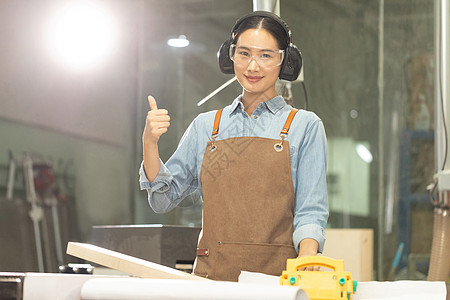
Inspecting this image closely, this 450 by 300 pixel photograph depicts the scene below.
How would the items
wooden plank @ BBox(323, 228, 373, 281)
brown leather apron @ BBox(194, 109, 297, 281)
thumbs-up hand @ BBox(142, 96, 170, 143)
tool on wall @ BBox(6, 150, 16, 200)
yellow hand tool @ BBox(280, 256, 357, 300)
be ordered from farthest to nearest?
tool on wall @ BBox(6, 150, 16, 200)
wooden plank @ BBox(323, 228, 373, 281)
brown leather apron @ BBox(194, 109, 297, 281)
thumbs-up hand @ BBox(142, 96, 170, 143)
yellow hand tool @ BBox(280, 256, 357, 300)

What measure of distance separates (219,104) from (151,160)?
235 centimetres

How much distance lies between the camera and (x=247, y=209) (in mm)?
1675

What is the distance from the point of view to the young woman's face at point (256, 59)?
1.73m

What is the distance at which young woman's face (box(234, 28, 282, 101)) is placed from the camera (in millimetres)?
1731

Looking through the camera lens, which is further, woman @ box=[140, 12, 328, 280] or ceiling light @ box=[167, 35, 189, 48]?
ceiling light @ box=[167, 35, 189, 48]

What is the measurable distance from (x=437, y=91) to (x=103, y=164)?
224 cm

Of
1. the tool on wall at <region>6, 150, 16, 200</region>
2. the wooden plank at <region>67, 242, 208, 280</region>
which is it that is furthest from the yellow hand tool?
the tool on wall at <region>6, 150, 16, 200</region>

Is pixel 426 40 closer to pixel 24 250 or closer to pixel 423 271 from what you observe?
pixel 423 271

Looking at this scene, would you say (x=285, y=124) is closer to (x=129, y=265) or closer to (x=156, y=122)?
(x=156, y=122)

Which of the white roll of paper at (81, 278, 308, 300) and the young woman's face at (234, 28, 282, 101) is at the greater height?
the young woman's face at (234, 28, 282, 101)

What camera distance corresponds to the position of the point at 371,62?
4.29 m

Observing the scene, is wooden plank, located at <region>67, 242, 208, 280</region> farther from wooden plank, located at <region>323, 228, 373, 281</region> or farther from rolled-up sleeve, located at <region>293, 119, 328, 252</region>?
wooden plank, located at <region>323, 228, 373, 281</region>

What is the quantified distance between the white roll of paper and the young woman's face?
2.78ft

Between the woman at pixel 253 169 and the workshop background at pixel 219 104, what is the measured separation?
Result: 2.18 m
